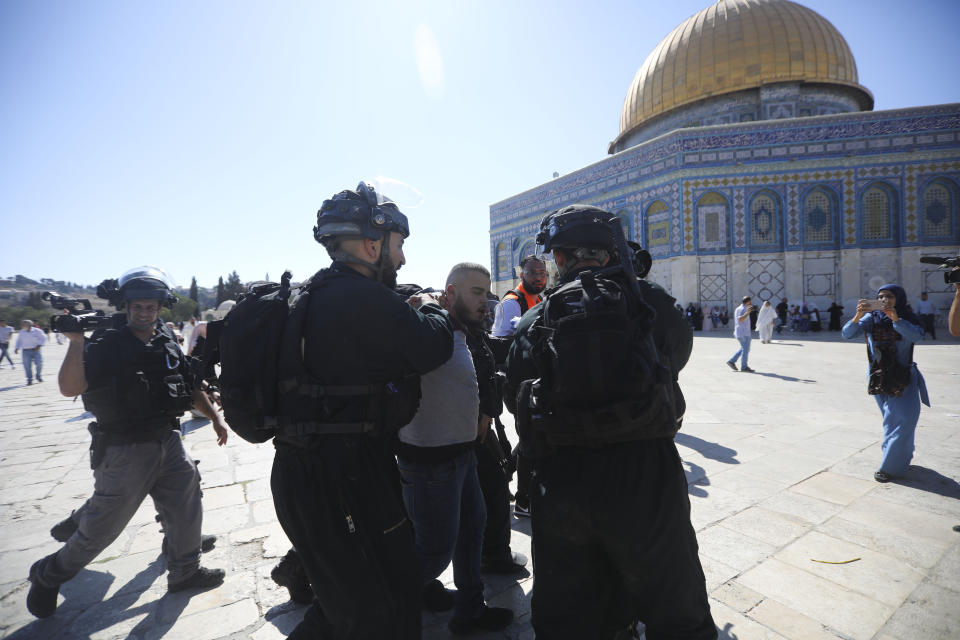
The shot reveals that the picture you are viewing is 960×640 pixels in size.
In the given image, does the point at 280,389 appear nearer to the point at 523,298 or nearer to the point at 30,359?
the point at 523,298

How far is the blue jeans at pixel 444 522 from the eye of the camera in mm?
2047

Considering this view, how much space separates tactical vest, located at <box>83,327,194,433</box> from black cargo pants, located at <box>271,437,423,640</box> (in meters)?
1.43

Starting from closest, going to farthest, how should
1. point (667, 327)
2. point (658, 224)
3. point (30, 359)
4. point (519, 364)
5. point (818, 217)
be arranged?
point (667, 327)
point (519, 364)
point (30, 359)
point (818, 217)
point (658, 224)

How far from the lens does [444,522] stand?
206cm

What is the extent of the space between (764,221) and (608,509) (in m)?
22.7

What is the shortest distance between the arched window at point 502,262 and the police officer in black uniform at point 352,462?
94.3 ft

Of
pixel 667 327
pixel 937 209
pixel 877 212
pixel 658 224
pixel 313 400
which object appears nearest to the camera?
pixel 313 400

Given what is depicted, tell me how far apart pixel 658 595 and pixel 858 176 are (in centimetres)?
2454

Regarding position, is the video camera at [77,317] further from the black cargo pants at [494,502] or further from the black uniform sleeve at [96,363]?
the black cargo pants at [494,502]

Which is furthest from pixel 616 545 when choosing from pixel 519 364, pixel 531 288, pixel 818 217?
pixel 818 217

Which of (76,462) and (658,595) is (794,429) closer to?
(658,595)

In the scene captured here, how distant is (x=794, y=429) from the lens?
5406mm

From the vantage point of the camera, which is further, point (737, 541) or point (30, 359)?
point (30, 359)

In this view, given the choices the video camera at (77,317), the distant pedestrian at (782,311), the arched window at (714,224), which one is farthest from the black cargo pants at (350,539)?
the distant pedestrian at (782,311)
